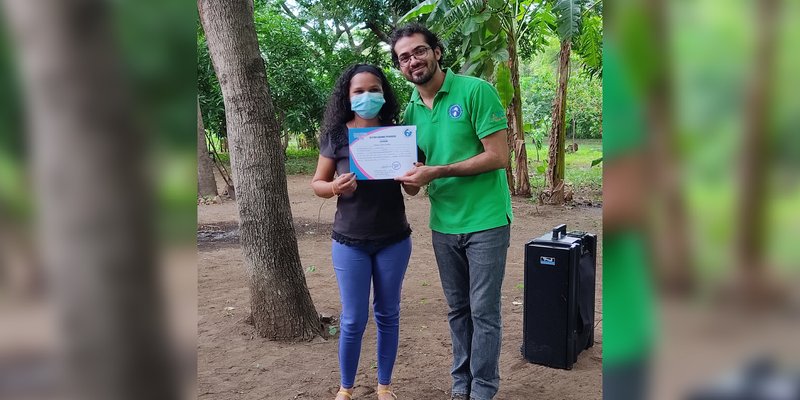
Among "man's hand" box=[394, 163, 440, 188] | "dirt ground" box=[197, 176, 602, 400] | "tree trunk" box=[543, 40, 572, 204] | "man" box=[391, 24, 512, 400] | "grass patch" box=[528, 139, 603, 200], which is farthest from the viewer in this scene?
"grass patch" box=[528, 139, 603, 200]

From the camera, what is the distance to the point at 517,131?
11.2 meters

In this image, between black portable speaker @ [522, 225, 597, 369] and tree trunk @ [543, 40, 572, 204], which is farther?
tree trunk @ [543, 40, 572, 204]

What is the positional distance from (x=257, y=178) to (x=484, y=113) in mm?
2093

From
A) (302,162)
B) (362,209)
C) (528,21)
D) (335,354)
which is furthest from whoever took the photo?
(302,162)

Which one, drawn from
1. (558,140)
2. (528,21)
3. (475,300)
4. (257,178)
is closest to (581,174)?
(558,140)

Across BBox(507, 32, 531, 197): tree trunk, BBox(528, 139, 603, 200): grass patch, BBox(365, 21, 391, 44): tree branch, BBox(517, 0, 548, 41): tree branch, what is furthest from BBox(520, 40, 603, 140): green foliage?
BBox(517, 0, 548, 41): tree branch

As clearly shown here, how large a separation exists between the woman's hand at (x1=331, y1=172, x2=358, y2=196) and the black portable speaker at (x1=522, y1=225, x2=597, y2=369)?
1432mm

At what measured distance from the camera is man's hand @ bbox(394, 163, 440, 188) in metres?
2.62

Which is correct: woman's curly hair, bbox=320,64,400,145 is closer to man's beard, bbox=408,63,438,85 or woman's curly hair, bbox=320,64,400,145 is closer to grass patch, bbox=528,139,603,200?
man's beard, bbox=408,63,438,85

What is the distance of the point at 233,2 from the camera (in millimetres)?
4090
